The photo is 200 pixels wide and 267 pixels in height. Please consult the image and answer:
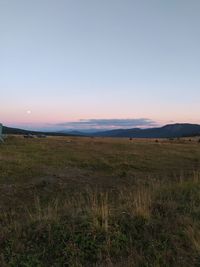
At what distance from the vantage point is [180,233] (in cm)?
748

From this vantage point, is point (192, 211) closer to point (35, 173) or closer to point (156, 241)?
point (156, 241)

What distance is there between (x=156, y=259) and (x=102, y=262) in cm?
94

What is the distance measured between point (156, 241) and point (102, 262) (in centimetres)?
123

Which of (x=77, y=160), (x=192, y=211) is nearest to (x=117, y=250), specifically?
(x=192, y=211)

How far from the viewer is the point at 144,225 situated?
775 cm

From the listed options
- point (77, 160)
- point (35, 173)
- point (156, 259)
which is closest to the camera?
point (156, 259)

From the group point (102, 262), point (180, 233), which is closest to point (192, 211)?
point (180, 233)

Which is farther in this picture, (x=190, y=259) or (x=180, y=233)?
(x=180, y=233)

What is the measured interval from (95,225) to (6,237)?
177cm

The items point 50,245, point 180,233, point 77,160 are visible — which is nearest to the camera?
point 50,245

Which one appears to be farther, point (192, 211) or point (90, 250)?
point (192, 211)

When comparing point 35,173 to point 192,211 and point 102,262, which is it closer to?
point 192,211

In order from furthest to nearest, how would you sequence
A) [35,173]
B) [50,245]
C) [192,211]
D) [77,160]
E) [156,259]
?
[77,160], [35,173], [192,211], [50,245], [156,259]

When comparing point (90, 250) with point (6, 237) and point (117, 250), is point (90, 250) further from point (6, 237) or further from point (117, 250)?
point (6, 237)
